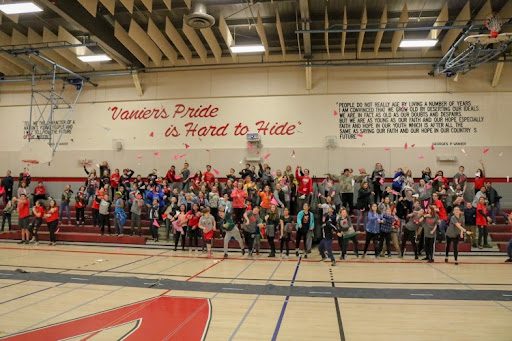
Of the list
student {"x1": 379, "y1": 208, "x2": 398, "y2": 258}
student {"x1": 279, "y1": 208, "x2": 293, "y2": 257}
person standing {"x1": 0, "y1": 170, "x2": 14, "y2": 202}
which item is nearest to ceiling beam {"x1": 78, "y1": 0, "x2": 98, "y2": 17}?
person standing {"x1": 0, "y1": 170, "x2": 14, "y2": 202}

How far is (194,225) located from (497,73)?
1461 cm

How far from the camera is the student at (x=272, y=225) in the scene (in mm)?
11891

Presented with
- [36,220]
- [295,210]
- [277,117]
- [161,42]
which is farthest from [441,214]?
[36,220]

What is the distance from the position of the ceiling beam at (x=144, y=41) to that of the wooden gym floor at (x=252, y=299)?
369 inches

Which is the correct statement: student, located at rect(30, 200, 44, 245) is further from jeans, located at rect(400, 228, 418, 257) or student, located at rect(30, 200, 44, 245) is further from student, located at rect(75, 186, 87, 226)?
jeans, located at rect(400, 228, 418, 257)

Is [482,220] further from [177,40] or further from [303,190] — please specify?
[177,40]

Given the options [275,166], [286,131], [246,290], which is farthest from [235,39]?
[246,290]

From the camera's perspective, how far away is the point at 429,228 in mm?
10852

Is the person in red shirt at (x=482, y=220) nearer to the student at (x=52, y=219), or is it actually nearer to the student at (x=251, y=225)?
the student at (x=251, y=225)

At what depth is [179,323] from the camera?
5340 millimetres

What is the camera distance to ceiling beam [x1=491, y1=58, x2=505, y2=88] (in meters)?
16.2

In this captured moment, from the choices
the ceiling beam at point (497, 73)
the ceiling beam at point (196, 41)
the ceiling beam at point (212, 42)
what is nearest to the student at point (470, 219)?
the ceiling beam at point (497, 73)

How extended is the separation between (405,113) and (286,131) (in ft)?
18.2

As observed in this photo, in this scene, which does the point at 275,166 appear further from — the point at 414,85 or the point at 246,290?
the point at 246,290
